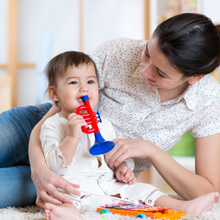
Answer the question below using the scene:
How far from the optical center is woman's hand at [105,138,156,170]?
4.12 ft

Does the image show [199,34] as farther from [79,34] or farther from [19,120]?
[79,34]

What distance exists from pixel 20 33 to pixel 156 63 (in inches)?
148

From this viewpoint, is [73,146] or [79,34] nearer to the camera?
[73,146]

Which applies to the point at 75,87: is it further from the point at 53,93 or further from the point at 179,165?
the point at 179,165

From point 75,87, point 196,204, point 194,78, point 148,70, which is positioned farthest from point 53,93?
point 196,204

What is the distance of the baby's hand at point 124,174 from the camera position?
1264 millimetres

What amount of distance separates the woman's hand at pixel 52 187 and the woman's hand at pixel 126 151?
18cm

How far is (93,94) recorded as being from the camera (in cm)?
134

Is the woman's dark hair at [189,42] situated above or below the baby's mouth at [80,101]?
above

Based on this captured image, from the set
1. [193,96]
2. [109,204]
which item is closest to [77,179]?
[109,204]

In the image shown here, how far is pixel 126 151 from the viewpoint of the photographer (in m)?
1.25

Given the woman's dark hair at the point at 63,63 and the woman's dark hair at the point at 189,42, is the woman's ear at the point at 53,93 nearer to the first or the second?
the woman's dark hair at the point at 63,63

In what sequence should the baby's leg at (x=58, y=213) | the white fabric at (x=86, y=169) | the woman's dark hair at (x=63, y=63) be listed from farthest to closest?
1. the woman's dark hair at (x=63, y=63)
2. the white fabric at (x=86, y=169)
3. the baby's leg at (x=58, y=213)

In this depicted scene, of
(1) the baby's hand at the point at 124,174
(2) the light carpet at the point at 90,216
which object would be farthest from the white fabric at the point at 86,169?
(2) the light carpet at the point at 90,216
